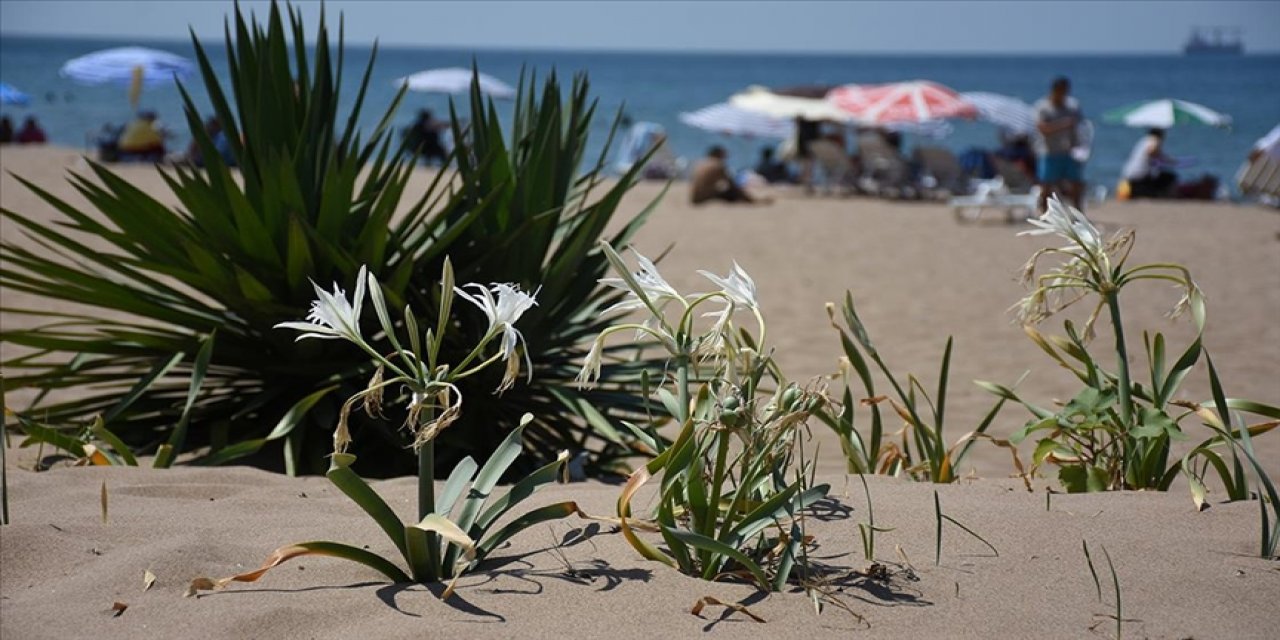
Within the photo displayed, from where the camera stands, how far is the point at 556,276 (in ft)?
13.3

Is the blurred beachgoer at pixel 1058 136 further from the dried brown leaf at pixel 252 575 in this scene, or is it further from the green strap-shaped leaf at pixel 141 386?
the dried brown leaf at pixel 252 575

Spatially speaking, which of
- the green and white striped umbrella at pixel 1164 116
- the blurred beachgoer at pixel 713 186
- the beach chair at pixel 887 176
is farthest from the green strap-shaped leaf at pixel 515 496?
the green and white striped umbrella at pixel 1164 116

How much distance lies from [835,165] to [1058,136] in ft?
21.6

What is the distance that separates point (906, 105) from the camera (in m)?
18.5

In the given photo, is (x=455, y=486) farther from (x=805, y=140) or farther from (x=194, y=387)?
(x=805, y=140)

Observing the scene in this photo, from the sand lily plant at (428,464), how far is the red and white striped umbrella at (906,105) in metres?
16.5

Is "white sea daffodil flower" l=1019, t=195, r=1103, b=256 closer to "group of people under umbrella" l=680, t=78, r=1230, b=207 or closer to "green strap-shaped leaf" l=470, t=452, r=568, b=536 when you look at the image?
"green strap-shaped leaf" l=470, t=452, r=568, b=536

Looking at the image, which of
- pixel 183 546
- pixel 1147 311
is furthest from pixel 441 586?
pixel 1147 311

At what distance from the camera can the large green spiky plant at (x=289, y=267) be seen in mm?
3812

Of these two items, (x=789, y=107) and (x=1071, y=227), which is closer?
(x=1071, y=227)

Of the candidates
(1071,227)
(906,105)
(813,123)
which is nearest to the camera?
(1071,227)

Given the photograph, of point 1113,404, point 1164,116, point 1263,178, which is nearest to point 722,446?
point 1113,404

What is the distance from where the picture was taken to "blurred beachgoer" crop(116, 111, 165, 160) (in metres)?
19.8

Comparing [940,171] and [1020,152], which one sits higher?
[1020,152]
